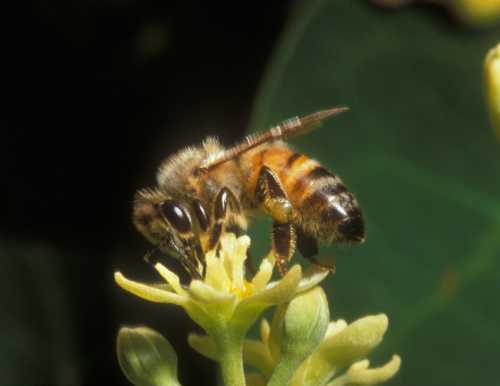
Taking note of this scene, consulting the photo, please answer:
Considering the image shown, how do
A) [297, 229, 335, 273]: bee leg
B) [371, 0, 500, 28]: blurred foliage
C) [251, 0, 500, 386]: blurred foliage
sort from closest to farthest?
[297, 229, 335, 273]: bee leg → [251, 0, 500, 386]: blurred foliage → [371, 0, 500, 28]: blurred foliage

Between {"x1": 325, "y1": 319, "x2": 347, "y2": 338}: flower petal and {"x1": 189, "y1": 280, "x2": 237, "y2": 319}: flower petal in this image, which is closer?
{"x1": 189, "y1": 280, "x2": 237, "y2": 319}: flower petal

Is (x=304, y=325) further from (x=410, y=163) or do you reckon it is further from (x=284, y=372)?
(x=410, y=163)

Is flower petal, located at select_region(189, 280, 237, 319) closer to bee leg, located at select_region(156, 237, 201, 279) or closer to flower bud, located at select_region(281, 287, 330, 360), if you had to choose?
flower bud, located at select_region(281, 287, 330, 360)

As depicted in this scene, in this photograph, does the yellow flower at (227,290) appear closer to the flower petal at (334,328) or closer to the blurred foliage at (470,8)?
the flower petal at (334,328)

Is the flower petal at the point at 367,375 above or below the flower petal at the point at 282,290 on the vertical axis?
below

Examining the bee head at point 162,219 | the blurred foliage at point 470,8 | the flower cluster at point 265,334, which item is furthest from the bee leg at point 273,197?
the blurred foliage at point 470,8

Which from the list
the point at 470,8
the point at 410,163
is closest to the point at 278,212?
the point at 410,163

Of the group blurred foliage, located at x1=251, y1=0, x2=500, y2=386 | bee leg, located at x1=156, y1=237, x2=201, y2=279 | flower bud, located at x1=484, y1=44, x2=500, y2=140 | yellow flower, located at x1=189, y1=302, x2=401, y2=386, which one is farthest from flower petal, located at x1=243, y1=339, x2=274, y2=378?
blurred foliage, located at x1=251, y1=0, x2=500, y2=386
